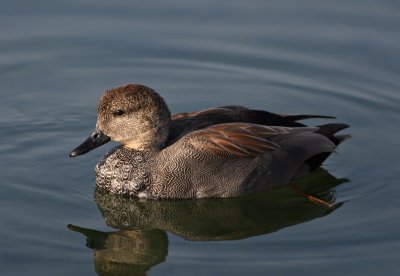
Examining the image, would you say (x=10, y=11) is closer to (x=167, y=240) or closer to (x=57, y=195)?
(x=57, y=195)

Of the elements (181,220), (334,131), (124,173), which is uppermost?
(334,131)

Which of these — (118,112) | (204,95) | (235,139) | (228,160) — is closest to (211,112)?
(235,139)

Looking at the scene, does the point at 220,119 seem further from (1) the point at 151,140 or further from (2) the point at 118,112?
(2) the point at 118,112

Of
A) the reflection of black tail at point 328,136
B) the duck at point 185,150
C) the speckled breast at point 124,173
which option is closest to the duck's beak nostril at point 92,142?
the duck at point 185,150

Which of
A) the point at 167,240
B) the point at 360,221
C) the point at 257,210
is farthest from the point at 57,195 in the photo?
the point at 360,221

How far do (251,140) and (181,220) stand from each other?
1.24 m

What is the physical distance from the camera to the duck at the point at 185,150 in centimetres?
1101

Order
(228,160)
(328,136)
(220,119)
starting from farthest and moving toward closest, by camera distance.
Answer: (328,136) → (220,119) → (228,160)

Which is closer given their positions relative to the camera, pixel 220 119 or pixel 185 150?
pixel 185 150

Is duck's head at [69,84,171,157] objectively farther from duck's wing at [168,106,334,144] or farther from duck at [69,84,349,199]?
duck's wing at [168,106,334,144]

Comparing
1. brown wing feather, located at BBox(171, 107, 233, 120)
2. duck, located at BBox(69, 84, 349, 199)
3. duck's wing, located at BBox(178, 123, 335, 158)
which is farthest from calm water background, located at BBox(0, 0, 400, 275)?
brown wing feather, located at BBox(171, 107, 233, 120)

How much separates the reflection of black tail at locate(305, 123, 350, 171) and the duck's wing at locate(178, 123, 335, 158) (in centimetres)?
22

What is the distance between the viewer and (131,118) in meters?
11.1

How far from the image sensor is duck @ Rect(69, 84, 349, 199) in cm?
1101
